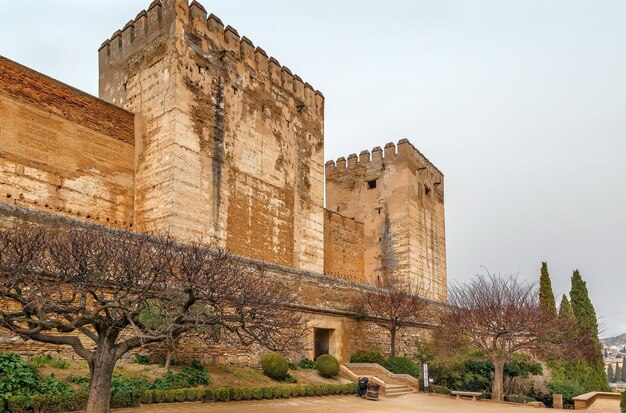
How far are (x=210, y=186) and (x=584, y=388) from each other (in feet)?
53.5

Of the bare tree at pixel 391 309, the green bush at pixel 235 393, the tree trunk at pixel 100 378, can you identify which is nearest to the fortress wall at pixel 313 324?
the bare tree at pixel 391 309

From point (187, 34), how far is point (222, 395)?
41.5 feet

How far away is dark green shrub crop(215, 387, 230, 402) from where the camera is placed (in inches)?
504

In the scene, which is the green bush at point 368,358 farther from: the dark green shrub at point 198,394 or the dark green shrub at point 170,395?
the dark green shrub at point 170,395

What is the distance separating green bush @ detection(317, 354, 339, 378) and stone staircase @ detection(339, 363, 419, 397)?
0.87 metres

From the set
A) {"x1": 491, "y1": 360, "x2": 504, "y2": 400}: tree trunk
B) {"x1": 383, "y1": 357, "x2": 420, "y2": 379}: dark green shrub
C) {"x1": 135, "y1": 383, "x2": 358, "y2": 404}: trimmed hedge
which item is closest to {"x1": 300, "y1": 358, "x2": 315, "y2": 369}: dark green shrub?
{"x1": 135, "y1": 383, "x2": 358, "y2": 404}: trimmed hedge

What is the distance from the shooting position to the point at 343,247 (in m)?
29.8

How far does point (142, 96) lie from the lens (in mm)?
19922

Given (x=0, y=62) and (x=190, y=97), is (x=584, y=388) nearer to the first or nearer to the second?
(x=190, y=97)

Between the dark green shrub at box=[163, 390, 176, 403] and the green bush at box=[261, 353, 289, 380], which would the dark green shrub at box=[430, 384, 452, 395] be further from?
the dark green shrub at box=[163, 390, 176, 403]

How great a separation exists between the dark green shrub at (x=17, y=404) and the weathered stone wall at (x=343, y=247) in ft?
62.9

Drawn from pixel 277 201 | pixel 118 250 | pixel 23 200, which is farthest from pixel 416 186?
pixel 118 250

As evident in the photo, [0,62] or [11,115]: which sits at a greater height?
[0,62]

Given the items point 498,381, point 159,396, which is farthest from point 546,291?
point 159,396
